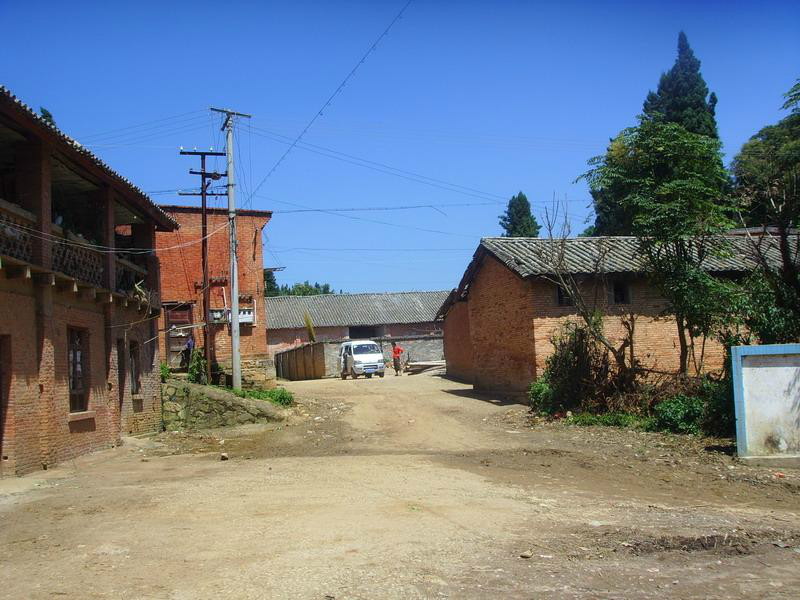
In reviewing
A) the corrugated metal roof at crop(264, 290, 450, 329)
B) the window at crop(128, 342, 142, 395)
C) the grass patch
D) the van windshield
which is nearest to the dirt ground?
the grass patch

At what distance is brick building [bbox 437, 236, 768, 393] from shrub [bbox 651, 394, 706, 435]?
4.41m

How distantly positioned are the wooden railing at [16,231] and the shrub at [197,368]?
13025 millimetres

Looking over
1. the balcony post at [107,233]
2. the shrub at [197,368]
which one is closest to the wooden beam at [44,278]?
the balcony post at [107,233]

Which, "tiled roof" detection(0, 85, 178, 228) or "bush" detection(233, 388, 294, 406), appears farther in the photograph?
"bush" detection(233, 388, 294, 406)

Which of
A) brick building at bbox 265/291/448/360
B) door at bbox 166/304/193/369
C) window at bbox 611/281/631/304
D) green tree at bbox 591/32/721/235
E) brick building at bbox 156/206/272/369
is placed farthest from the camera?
brick building at bbox 265/291/448/360

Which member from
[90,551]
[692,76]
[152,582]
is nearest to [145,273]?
[90,551]

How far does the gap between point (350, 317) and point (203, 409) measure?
37954 millimetres

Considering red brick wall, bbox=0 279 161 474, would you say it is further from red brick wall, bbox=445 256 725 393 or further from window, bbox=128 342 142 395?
red brick wall, bbox=445 256 725 393

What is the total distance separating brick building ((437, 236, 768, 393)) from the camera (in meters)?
22.9

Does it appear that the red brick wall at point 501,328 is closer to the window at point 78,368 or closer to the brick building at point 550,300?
the brick building at point 550,300

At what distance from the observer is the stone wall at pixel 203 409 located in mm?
20719

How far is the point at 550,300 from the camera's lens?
75.9ft

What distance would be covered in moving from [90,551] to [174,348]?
81.9 ft

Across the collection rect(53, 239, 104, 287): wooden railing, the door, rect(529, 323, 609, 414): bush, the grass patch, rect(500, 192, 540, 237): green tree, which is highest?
rect(500, 192, 540, 237): green tree
